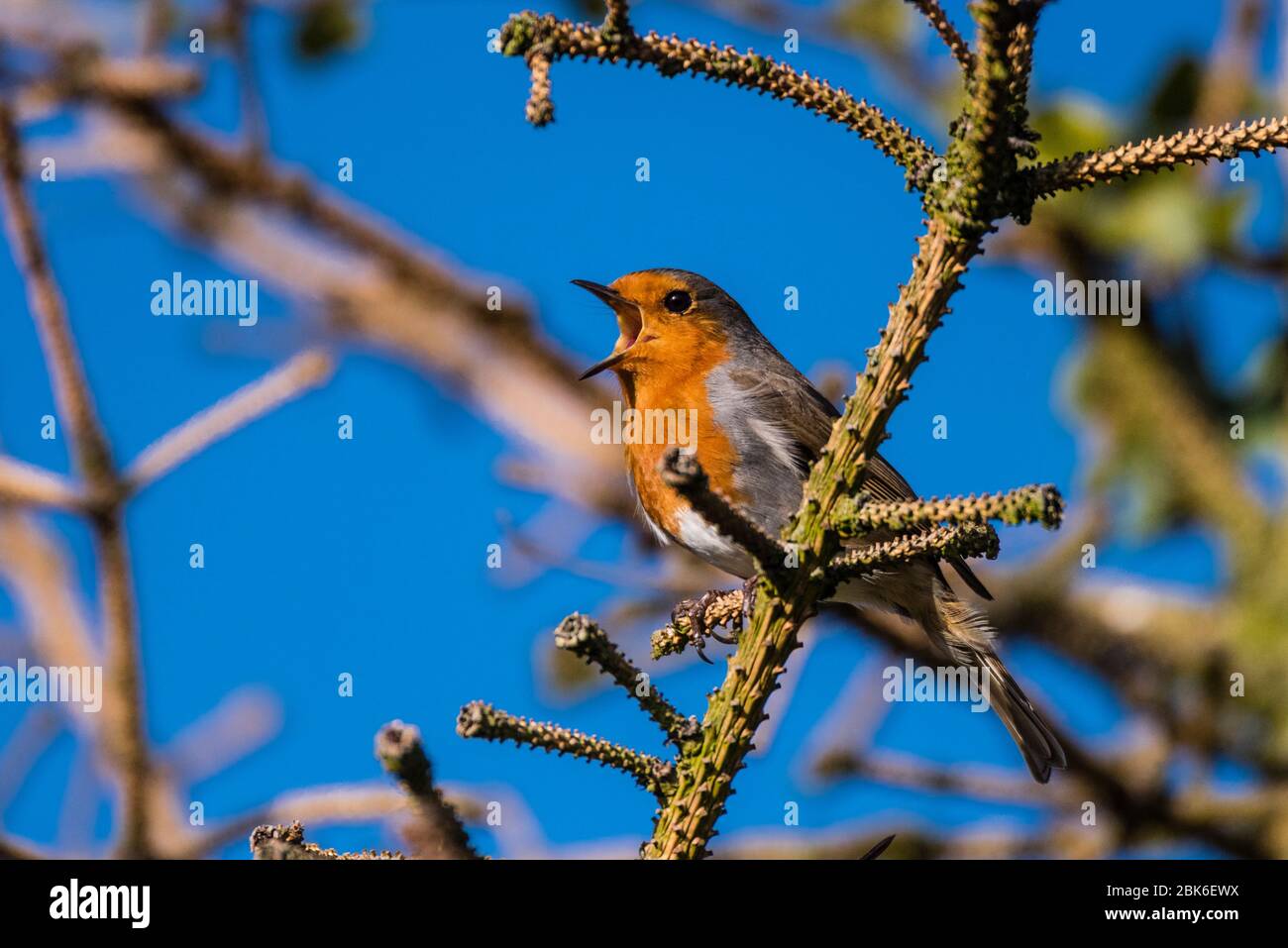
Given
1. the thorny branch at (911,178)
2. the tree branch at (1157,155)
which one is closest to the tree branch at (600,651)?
the thorny branch at (911,178)

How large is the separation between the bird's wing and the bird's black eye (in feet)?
1.20

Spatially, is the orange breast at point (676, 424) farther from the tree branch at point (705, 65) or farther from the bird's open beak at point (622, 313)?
the tree branch at point (705, 65)

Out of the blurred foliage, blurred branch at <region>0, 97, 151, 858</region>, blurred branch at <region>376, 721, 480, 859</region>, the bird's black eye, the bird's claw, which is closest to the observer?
blurred branch at <region>376, 721, 480, 859</region>

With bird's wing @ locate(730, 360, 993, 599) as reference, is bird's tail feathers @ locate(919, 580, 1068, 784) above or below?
below

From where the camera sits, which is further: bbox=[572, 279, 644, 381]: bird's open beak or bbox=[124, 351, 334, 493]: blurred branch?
bbox=[572, 279, 644, 381]: bird's open beak

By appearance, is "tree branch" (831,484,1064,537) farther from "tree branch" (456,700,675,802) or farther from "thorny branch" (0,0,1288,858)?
"tree branch" (456,700,675,802)

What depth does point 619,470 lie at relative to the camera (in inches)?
299

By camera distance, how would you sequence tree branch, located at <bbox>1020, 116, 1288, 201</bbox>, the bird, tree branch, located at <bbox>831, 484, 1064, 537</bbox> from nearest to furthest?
tree branch, located at <bbox>831, 484, 1064, 537</bbox>
tree branch, located at <bbox>1020, 116, 1288, 201</bbox>
the bird

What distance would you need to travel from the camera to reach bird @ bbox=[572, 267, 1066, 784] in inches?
165

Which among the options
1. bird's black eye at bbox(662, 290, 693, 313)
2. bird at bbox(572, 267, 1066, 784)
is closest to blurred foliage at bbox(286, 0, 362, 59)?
bird at bbox(572, 267, 1066, 784)

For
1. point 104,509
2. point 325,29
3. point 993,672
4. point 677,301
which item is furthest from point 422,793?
point 325,29
